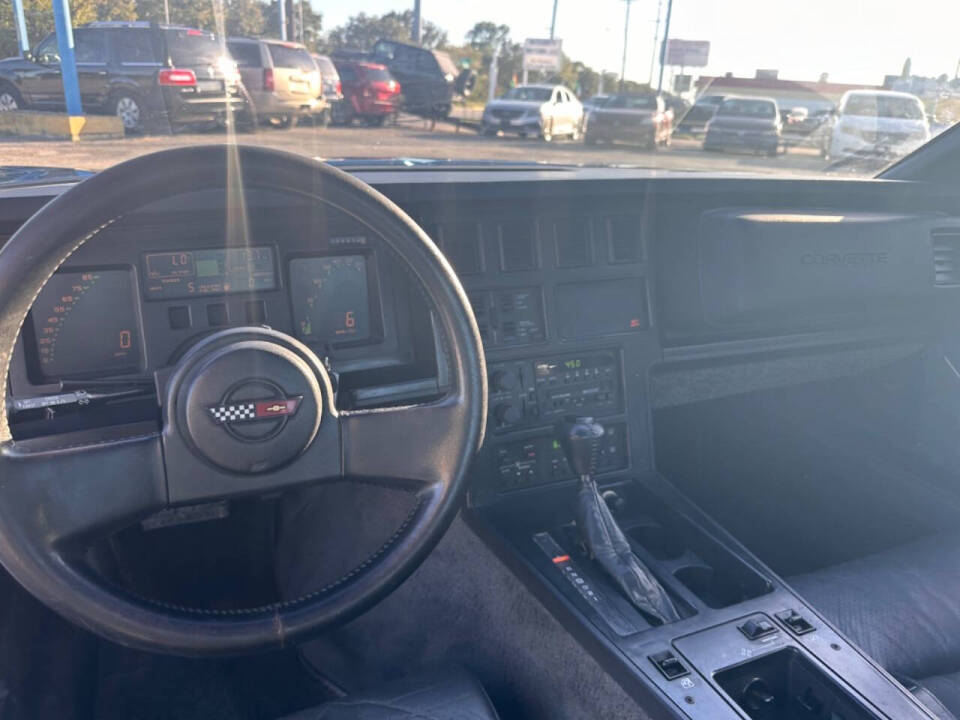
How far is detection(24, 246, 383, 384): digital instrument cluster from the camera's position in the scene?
6.07 ft

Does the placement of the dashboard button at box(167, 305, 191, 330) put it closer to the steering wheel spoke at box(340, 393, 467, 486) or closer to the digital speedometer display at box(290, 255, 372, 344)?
the digital speedometer display at box(290, 255, 372, 344)

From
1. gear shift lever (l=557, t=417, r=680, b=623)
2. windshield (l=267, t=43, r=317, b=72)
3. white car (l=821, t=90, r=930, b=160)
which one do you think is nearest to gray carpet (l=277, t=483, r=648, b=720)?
gear shift lever (l=557, t=417, r=680, b=623)

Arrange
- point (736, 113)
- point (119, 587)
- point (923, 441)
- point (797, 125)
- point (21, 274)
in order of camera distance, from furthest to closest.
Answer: point (736, 113)
point (797, 125)
point (923, 441)
point (119, 587)
point (21, 274)

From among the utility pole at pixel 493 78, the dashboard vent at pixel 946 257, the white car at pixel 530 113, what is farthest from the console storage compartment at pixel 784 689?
the utility pole at pixel 493 78

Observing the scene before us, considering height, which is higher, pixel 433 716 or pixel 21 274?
pixel 21 274

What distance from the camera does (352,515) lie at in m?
2.57

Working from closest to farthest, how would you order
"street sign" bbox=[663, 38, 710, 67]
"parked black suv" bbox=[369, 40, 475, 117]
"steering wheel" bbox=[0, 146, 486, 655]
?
1. "steering wheel" bbox=[0, 146, 486, 655]
2. "street sign" bbox=[663, 38, 710, 67]
3. "parked black suv" bbox=[369, 40, 475, 117]

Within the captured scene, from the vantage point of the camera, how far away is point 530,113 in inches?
656

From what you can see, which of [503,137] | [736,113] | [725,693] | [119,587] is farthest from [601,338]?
[503,137]

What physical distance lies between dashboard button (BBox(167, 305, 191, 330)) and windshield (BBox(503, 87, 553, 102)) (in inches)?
624

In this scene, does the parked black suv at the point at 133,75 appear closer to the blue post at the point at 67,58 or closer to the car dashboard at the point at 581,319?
the blue post at the point at 67,58

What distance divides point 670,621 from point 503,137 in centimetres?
1546

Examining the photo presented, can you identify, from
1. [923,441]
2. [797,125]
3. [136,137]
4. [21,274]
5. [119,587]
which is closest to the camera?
[21,274]

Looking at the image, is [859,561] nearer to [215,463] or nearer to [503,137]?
[215,463]
